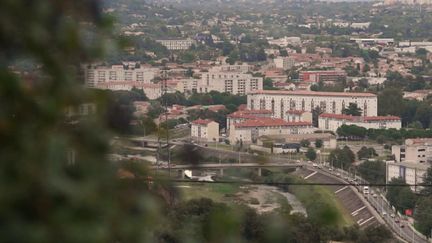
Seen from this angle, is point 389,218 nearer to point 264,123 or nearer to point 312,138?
point 312,138

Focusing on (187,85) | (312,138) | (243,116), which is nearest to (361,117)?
(243,116)

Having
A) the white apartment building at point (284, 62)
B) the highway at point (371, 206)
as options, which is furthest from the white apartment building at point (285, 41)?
the highway at point (371, 206)

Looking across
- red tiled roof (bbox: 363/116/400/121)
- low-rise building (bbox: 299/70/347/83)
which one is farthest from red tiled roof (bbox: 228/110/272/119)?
low-rise building (bbox: 299/70/347/83)

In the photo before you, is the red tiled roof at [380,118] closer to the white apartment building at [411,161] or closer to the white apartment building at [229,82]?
the white apartment building at [411,161]

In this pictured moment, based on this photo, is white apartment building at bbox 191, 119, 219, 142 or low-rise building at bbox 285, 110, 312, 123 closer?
white apartment building at bbox 191, 119, 219, 142

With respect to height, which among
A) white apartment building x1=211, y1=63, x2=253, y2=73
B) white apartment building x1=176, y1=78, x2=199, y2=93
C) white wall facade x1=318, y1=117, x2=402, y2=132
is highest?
white apartment building x1=211, y1=63, x2=253, y2=73

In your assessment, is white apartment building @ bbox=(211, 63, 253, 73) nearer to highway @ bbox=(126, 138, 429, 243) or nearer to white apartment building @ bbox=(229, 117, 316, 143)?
white apartment building @ bbox=(229, 117, 316, 143)
